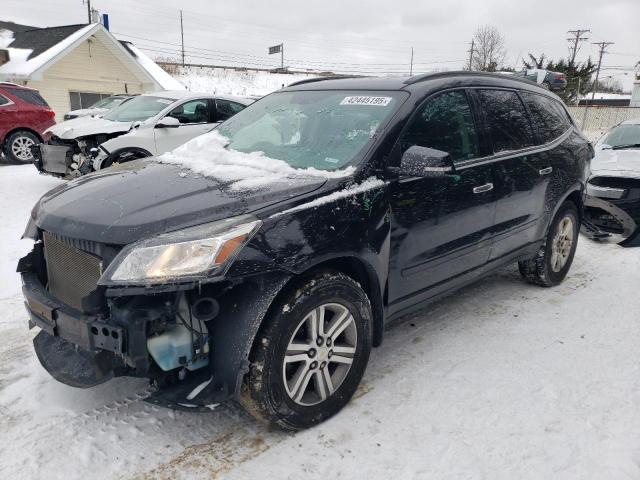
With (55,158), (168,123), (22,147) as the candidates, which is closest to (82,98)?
(22,147)

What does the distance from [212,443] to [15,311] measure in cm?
238

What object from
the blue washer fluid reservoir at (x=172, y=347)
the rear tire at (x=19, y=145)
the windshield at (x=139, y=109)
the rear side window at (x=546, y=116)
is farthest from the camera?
the rear tire at (x=19, y=145)

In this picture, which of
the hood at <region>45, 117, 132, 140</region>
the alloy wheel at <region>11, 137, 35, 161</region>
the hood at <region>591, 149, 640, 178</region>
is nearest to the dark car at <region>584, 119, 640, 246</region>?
the hood at <region>591, 149, 640, 178</region>

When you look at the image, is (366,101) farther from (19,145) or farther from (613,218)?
(19,145)

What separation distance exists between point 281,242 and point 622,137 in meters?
7.73

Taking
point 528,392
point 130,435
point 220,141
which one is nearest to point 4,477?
point 130,435

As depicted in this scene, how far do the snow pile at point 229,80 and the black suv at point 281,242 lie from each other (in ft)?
102

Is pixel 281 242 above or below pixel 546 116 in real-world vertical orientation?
below

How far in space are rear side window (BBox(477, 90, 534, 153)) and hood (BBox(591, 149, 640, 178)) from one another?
312cm

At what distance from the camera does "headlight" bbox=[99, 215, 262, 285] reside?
2.18 meters

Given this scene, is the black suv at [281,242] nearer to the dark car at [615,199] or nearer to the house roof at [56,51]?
the dark car at [615,199]

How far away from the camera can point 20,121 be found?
11227 mm

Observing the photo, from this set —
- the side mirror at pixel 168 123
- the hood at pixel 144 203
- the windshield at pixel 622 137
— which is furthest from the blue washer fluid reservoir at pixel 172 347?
the windshield at pixel 622 137

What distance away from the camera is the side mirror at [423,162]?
2.85 m
